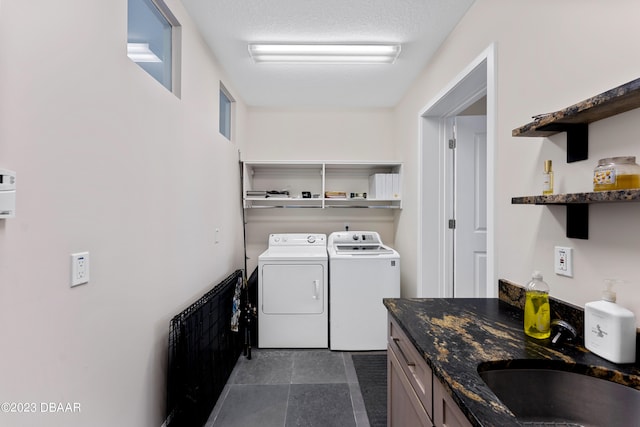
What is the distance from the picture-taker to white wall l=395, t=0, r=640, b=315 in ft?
2.88

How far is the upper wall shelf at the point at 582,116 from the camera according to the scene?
2.54 feet

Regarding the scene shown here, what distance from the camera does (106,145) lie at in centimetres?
110

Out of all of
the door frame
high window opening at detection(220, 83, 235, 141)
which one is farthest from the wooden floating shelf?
high window opening at detection(220, 83, 235, 141)

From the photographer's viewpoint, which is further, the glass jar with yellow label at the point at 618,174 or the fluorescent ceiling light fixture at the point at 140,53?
the fluorescent ceiling light fixture at the point at 140,53

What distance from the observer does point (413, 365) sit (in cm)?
105

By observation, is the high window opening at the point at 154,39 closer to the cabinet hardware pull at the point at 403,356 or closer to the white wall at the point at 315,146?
the white wall at the point at 315,146

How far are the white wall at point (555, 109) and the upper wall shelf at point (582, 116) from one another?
31 mm

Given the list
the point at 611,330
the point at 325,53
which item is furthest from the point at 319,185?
the point at 611,330

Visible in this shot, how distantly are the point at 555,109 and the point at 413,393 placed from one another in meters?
1.26

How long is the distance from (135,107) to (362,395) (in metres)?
2.29

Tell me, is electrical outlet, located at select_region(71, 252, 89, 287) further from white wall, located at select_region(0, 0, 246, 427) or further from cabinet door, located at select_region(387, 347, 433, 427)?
cabinet door, located at select_region(387, 347, 433, 427)

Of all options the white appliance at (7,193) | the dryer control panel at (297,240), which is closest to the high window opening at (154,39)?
the white appliance at (7,193)

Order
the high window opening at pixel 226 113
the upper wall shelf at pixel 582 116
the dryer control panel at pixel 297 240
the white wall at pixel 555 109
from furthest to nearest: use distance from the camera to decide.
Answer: the dryer control panel at pixel 297 240
the high window opening at pixel 226 113
the white wall at pixel 555 109
the upper wall shelf at pixel 582 116

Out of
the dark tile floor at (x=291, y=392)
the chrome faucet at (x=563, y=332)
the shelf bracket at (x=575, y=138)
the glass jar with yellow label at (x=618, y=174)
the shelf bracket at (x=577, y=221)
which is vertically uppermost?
the shelf bracket at (x=575, y=138)
